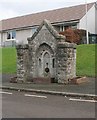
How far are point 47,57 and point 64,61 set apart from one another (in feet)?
4.02

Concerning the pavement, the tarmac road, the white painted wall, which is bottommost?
the tarmac road

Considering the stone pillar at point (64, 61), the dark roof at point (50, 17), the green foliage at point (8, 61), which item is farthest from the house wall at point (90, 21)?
the stone pillar at point (64, 61)

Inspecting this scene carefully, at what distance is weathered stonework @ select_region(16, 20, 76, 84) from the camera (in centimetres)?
1791

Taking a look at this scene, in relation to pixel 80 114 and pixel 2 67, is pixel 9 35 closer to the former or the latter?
pixel 2 67

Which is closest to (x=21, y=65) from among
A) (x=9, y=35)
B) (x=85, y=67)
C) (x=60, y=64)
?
(x=60, y=64)

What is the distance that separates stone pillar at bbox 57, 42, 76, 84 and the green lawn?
352 cm

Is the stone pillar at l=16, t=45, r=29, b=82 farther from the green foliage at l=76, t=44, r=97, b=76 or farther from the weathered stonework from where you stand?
the green foliage at l=76, t=44, r=97, b=76

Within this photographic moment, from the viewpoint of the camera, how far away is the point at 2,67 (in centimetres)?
2903

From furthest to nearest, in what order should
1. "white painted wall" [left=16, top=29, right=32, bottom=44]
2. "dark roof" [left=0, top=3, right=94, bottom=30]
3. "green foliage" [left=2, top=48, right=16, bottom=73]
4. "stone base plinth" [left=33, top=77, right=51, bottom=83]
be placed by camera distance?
"white painted wall" [left=16, top=29, right=32, bottom=44]
"dark roof" [left=0, top=3, right=94, bottom=30]
"green foliage" [left=2, top=48, right=16, bottom=73]
"stone base plinth" [left=33, top=77, right=51, bottom=83]

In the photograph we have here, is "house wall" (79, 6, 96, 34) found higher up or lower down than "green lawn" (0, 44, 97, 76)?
higher up

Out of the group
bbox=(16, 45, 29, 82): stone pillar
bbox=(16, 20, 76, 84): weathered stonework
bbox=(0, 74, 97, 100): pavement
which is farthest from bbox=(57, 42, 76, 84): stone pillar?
bbox=(16, 45, 29, 82): stone pillar

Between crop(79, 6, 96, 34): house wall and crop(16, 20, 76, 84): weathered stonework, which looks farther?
crop(79, 6, 96, 34): house wall

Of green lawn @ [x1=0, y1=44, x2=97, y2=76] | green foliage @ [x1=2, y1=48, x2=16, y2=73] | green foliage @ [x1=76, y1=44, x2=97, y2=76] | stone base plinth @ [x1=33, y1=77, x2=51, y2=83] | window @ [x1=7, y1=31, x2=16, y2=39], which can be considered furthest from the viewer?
window @ [x1=7, y1=31, x2=16, y2=39]

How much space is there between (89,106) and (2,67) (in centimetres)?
1855
